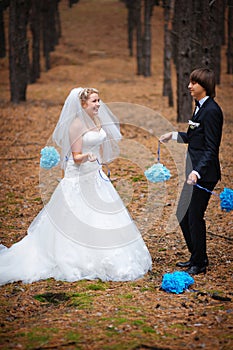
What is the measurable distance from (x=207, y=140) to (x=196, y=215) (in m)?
0.94

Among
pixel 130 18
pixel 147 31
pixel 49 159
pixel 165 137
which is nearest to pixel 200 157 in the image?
pixel 165 137

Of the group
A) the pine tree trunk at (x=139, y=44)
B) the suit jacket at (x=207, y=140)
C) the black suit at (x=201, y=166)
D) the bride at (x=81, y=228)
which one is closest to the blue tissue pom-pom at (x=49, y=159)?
the bride at (x=81, y=228)

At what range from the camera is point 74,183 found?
21.8 feet

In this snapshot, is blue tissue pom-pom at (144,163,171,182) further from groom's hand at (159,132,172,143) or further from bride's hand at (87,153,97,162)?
bride's hand at (87,153,97,162)

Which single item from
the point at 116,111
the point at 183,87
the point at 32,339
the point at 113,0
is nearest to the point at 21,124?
the point at 116,111

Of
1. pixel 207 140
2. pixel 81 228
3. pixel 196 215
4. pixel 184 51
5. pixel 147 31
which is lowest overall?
pixel 147 31

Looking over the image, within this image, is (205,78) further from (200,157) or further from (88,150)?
(88,150)

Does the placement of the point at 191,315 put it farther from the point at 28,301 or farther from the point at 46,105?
the point at 46,105

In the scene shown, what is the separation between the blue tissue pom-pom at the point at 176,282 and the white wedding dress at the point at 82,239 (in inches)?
21.0

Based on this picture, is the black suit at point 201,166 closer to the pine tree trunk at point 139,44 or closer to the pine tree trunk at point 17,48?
the pine tree trunk at point 17,48

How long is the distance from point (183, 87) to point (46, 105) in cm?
759

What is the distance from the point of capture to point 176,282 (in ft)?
18.9

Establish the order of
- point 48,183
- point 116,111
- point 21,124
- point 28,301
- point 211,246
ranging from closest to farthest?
point 28,301, point 211,246, point 48,183, point 21,124, point 116,111

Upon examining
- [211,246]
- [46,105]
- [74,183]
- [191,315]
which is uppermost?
[74,183]
